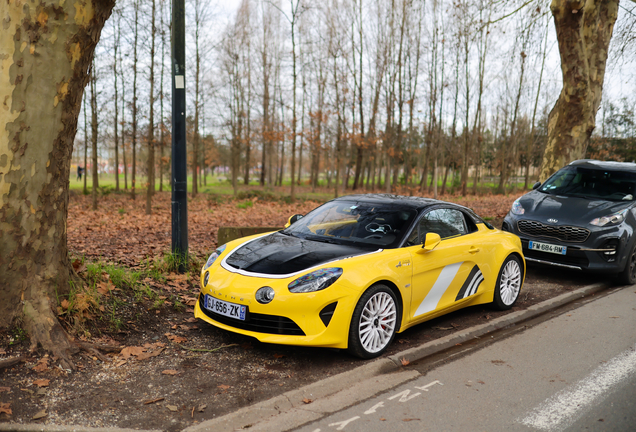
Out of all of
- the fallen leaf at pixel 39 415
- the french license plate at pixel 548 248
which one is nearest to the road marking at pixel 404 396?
the fallen leaf at pixel 39 415

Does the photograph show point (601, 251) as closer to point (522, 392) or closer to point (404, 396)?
point (522, 392)

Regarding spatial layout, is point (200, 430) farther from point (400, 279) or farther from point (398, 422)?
point (400, 279)

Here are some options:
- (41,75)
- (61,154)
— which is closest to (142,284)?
(61,154)

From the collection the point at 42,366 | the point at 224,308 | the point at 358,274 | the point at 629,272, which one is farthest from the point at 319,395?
the point at 629,272

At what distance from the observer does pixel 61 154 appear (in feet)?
14.0

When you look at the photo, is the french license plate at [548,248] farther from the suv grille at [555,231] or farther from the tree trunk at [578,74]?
the tree trunk at [578,74]

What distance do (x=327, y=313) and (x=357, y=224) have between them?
1.42 meters

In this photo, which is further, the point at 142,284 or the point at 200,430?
the point at 142,284

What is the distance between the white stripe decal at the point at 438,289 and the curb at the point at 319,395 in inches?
13.2

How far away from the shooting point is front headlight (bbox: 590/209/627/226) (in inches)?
289

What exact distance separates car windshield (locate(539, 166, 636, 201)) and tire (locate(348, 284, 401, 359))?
549 cm

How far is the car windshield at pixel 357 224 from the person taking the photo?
496 centimetres

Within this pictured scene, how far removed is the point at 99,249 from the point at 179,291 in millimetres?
2941

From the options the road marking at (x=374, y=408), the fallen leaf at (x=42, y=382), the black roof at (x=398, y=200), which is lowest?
the road marking at (x=374, y=408)
